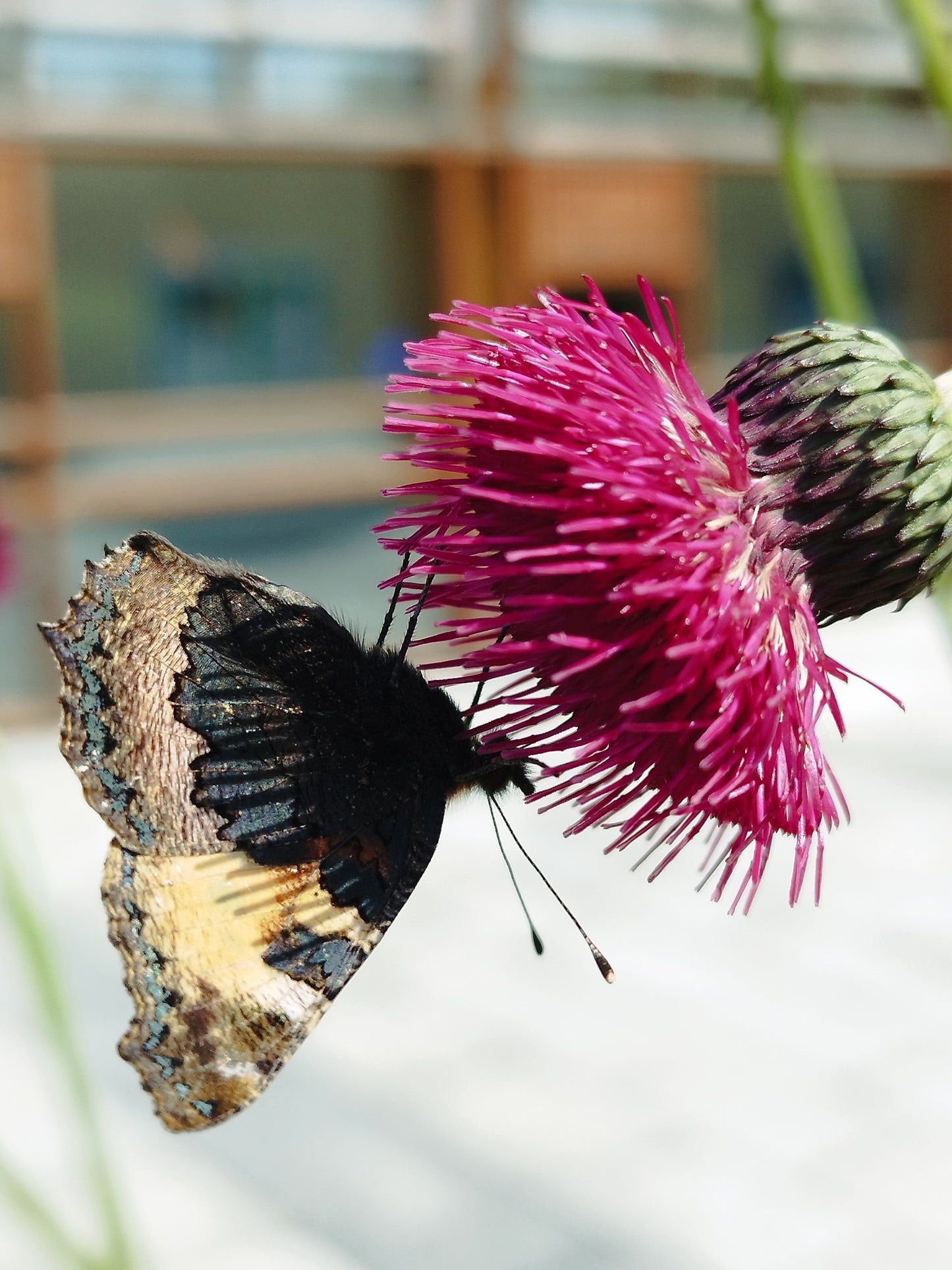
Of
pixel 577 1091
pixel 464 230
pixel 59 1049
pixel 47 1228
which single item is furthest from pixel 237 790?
pixel 464 230

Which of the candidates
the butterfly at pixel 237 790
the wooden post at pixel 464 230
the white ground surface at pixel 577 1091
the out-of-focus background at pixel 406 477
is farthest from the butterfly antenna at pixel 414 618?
the wooden post at pixel 464 230

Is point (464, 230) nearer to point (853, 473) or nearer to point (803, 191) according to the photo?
point (803, 191)

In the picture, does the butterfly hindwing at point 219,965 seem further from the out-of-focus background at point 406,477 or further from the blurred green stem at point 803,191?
the out-of-focus background at point 406,477

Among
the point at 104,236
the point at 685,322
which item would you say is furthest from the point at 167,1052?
the point at 685,322

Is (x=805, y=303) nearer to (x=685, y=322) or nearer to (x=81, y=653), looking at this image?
(x=685, y=322)

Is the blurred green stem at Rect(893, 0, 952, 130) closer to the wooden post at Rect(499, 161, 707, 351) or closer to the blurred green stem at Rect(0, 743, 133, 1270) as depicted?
the blurred green stem at Rect(0, 743, 133, 1270)

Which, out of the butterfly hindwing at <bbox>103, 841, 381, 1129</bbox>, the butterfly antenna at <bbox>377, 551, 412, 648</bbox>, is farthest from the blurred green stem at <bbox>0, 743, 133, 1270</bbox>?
the butterfly antenna at <bbox>377, 551, 412, 648</bbox>
